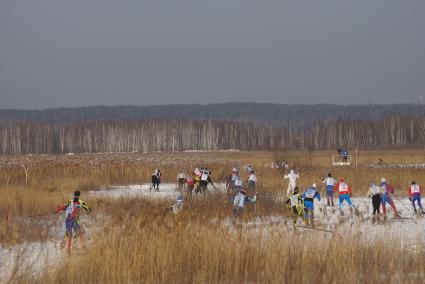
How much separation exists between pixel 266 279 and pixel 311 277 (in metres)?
0.69

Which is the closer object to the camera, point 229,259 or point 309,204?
point 229,259

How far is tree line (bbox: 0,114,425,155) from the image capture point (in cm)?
11488

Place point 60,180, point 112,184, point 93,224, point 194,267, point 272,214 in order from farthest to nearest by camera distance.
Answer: point 112,184 → point 60,180 → point 272,214 → point 93,224 → point 194,267

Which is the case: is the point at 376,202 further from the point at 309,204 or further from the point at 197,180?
the point at 197,180

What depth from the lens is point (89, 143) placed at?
400 feet

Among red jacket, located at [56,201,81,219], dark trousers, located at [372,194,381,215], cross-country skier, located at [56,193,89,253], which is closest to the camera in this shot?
cross-country skier, located at [56,193,89,253]

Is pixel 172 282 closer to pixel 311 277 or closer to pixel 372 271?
pixel 311 277

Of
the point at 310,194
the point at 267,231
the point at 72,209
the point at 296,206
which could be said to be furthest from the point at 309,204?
the point at 72,209

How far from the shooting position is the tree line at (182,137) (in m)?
115

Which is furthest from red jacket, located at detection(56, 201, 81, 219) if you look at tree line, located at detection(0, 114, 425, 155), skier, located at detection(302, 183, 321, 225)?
tree line, located at detection(0, 114, 425, 155)

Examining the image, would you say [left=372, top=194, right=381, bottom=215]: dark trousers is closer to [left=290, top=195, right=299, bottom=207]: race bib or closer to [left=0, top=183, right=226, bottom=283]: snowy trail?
[left=290, top=195, right=299, bottom=207]: race bib

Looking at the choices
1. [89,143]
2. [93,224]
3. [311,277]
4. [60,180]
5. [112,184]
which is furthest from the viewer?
[89,143]

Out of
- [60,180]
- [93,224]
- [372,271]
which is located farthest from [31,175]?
[372,271]

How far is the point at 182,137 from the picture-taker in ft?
424
